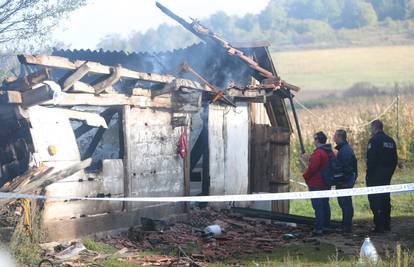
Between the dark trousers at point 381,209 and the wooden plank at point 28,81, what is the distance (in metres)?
6.50

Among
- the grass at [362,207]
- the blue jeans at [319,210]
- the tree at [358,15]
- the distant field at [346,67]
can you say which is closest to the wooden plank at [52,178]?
the blue jeans at [319,210]

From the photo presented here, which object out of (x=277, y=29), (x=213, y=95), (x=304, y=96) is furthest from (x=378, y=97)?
(x=213, y=95)

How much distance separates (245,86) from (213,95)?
1.45m

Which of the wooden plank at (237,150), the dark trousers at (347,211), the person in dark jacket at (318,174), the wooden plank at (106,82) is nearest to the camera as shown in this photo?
the wooden plank at (106,82)

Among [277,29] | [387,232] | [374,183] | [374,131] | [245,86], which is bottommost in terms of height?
[387,232]

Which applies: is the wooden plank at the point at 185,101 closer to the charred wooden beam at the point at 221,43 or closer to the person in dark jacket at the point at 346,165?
the charred wooden beam at the point at 221,43

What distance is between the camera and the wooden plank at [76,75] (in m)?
10.2

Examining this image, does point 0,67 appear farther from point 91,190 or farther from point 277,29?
point 277,29

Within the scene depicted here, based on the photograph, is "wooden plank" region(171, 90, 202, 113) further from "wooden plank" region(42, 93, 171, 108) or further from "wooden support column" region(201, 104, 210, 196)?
"wooden support column" region(201, 104, 210, 196)

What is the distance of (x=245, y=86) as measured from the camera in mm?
15680

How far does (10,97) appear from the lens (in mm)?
9469

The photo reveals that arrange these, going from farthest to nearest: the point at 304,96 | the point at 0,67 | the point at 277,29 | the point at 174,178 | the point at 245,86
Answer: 1. the point at 277,29
2. the point at 304,96
3. the point at 0,67
4. the point at 245,86
5. the point at 174,178

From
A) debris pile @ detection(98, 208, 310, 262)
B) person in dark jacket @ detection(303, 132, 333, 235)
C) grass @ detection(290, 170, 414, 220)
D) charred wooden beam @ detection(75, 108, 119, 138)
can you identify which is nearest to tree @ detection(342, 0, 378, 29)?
grass @ detection(290, 170, 414, 220)

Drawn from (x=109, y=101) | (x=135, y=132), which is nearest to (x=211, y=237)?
(x=135, y=132)
